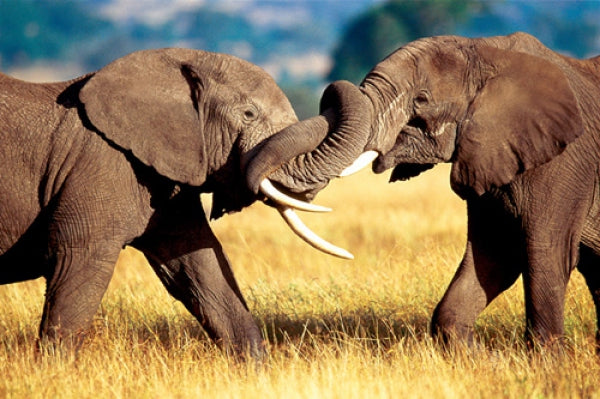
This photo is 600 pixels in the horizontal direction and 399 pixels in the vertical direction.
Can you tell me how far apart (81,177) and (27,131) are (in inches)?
17.9

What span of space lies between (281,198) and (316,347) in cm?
92

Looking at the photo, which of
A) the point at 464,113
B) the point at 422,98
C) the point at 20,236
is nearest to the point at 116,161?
the point at 20,236

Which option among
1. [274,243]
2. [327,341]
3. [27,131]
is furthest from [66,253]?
[274,243]

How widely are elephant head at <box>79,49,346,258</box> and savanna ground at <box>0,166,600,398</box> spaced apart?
980 mm

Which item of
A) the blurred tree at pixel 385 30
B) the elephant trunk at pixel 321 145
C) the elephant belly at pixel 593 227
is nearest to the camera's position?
the elephant trunk at pixel 321 145

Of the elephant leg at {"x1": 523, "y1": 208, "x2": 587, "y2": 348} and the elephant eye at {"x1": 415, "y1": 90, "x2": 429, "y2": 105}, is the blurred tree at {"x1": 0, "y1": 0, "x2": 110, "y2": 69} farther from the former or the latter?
the elephant leg at {"x1": 523, "y1": 208, "x2": 587, "y2": 348}

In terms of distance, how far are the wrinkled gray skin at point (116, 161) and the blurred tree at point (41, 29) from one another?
377ft

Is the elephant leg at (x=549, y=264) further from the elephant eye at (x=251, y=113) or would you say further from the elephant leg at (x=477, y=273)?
the elephant eye at (x=251, y=113)

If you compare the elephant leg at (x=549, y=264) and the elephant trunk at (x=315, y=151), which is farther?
the elephant leg at (x=549, y=264)

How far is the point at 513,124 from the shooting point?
6242 millimetres

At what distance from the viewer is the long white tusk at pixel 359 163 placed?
6109mm

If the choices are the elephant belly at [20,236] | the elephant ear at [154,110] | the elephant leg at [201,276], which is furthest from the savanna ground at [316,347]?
the elephant ear at [154,110]

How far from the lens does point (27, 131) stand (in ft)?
Result: 20.6

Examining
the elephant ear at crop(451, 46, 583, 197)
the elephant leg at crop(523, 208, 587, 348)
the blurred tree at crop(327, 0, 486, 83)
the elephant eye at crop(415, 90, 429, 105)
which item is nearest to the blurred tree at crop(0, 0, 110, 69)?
the blurred tree at crop(327, 0, 486, 83)
